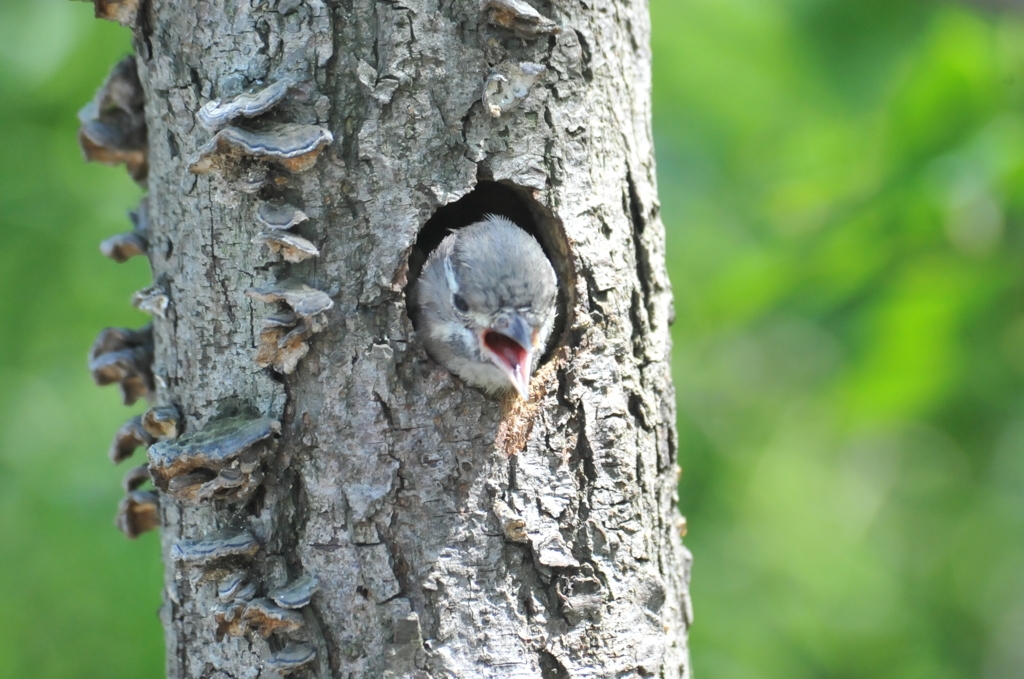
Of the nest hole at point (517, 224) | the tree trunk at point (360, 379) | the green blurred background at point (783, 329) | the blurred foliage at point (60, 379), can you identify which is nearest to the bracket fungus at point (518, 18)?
the tree trunk at point (360, 379)

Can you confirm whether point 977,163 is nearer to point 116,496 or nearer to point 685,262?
point 685,262

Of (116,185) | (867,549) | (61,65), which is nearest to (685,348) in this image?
(867,549)

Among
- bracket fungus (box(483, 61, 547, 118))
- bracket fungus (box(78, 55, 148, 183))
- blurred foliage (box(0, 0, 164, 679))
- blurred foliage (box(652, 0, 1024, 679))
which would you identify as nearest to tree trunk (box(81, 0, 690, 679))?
bracket fungus (box(483, 61, 547, 118))

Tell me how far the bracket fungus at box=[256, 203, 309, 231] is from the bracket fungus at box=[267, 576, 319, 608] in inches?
30.8

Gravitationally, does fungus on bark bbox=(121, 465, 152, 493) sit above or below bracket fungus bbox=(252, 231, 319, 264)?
below

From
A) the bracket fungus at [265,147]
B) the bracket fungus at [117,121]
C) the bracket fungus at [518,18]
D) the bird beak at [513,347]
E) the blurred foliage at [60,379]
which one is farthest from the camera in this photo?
the blurred foliage at [60,379]

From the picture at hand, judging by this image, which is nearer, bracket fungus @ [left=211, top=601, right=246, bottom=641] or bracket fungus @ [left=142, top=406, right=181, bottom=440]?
bracket fungus @ [left=211, top=601, right=246, bottom=641]

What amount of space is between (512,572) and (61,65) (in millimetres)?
3240

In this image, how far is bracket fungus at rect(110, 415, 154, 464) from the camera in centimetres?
230

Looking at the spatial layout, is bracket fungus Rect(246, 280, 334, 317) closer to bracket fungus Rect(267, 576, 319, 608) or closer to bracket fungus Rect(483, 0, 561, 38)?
bracket fungus Rect(267, 576, 319, 608)

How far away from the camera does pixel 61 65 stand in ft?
13.2

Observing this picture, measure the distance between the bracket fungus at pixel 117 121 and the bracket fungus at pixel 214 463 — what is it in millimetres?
896

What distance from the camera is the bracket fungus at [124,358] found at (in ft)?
7.90

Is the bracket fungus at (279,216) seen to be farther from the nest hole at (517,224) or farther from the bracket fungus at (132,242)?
the bracket fungus at (132,242)
